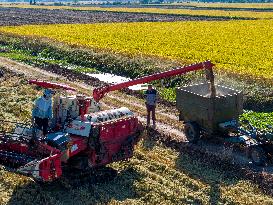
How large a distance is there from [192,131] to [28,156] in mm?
5939

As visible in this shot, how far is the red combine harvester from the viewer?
41.4 feet

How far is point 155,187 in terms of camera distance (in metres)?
12.8

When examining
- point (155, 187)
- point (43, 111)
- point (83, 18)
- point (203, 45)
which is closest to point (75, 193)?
point (155, 187)

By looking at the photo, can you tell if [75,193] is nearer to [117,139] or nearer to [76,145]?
[76,145]

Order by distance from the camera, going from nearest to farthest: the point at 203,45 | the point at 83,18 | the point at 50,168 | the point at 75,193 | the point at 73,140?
the point at 50,168 < the point at 75,193 < the point at 73,140 < the point at 203,45 < the point at 83,18

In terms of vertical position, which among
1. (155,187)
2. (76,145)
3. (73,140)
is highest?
(73,140)

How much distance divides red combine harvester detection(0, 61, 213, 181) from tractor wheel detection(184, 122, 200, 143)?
2.65 metres

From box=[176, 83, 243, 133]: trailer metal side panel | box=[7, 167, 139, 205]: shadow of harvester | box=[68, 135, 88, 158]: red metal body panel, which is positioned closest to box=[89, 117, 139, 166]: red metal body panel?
box=[68, 135, 88, 158]: red metal body panel

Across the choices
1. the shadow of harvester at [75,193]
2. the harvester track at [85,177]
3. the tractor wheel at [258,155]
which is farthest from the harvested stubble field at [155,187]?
the tractor wheel at [258,155]

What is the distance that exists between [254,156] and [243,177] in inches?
45.8

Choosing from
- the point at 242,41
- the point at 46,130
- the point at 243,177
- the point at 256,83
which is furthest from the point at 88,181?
the point at 242,41

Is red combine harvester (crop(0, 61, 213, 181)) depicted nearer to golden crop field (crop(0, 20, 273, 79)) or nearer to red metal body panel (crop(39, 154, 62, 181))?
red metal body panel (crop(39, 154, 62, 181))

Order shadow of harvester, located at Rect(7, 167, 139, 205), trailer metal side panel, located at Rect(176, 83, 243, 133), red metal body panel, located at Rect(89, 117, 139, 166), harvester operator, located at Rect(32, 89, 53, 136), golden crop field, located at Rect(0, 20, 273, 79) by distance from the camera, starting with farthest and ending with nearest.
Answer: golden crop field, located at Rect(0, 20, 273, 79) → trailer metal side panel, located at Rect(176, 83, 243, 133) → red metal body panel, located at Rect(89, 117, 139, 166) → harvester operator, located at Rect(32, 89, 53, 136) → shadow of harvester, located at Rect(7, 167, 139, 205)

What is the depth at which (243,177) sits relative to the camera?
13.5 meters
